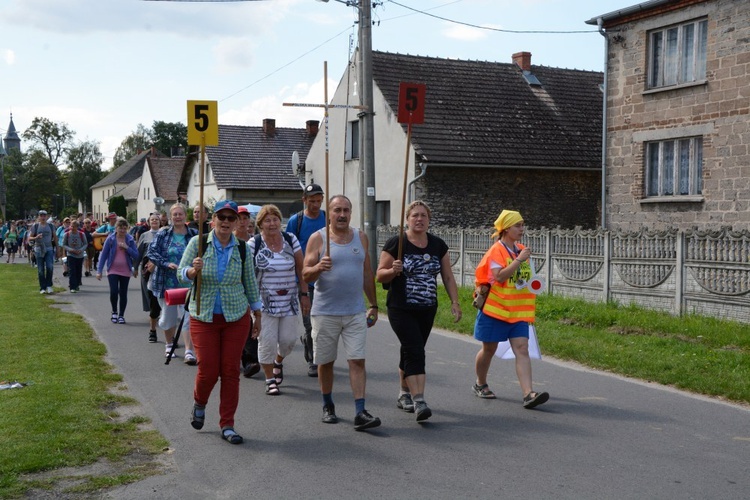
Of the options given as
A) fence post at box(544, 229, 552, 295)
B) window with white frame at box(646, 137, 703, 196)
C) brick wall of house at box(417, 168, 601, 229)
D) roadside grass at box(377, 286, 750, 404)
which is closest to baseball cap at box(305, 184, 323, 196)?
roadside grass at box(377, 286, 750, 404)

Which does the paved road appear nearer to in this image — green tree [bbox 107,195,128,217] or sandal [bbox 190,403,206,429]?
sandal [bbox 190,403,206,429]

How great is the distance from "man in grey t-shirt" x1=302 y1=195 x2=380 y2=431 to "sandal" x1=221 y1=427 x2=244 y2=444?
2.75 ft

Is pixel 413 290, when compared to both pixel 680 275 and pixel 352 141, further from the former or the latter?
pixel 352 141

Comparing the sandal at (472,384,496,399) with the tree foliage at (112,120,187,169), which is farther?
the tree foliage at (112,120,187,169)

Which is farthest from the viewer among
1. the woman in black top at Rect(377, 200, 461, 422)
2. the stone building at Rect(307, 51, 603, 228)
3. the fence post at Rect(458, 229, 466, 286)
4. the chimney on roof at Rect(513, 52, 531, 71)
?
the chimney on roof at Rect(513, 52, 531, 71)

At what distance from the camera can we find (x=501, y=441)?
6.67m

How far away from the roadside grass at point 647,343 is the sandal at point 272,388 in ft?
12.4

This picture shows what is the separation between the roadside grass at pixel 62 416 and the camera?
19.2 ft

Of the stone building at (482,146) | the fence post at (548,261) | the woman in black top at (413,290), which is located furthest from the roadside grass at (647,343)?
the stone building at (482,146)

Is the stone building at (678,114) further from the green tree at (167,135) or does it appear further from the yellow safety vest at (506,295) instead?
the green tree at (167,135)

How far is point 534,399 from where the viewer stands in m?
7.71

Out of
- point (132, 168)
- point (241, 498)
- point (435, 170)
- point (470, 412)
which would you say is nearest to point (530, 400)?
point (470, 412)

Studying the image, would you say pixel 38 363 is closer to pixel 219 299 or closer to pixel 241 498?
pixel 219 299

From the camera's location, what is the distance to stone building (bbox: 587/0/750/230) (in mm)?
17594
